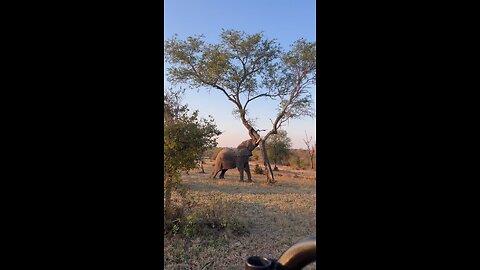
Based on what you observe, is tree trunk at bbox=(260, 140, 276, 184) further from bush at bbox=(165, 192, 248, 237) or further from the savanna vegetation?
bush at bbox=(165, 192, 248, 237)

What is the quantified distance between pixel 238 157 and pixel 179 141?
154 inches

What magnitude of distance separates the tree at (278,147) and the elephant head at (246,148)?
5.29 feet

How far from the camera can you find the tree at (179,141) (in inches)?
143

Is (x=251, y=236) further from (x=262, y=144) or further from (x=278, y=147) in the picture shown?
(x=278, y=147)

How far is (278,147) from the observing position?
31.8 feet

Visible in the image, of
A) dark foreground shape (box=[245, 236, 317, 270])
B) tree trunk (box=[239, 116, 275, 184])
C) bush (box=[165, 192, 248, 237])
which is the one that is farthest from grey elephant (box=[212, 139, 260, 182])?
dark foreground shape (box=[245, 236, 317, 270])

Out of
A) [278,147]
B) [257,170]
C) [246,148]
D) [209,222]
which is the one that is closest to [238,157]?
[246,148]

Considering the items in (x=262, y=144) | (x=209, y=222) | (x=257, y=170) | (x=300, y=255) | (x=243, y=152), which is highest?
(x=262, y=144)

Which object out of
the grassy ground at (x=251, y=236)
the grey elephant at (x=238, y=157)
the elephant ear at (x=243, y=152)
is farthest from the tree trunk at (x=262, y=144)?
the grassy ground at (x=251, y=236)

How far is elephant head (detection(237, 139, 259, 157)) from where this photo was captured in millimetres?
7570

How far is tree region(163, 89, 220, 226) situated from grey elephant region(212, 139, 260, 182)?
3631 millimetres
